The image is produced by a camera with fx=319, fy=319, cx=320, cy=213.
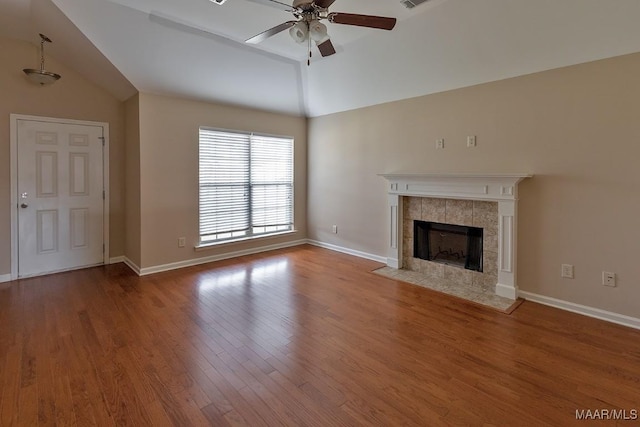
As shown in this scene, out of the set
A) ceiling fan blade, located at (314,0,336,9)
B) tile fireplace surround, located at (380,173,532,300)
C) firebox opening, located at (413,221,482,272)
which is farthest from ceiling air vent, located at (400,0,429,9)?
firebox opening, located at (413,221,482,272)

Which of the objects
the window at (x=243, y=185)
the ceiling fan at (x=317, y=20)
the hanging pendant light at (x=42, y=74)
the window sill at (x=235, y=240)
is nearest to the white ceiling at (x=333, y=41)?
the hanging pendant light at (x=42, y=74)

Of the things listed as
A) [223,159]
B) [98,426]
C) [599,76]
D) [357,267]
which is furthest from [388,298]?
[223,159]

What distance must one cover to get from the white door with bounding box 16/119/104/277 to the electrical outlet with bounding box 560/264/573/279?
6.02 metres

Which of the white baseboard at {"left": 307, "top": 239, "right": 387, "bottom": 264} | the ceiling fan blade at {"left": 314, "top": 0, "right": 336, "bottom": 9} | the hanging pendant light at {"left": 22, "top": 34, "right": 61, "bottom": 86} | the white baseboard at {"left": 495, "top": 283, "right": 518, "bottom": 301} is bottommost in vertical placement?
the white baseboard at {"left": 495, "top": 283, "right": 518, "bottom": 301}

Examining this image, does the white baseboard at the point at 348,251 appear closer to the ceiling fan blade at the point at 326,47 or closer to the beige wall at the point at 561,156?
the beige wall at the point at 561,156

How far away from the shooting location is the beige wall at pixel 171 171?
14.4 feet

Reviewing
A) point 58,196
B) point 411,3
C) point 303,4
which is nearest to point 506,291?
point 411,3

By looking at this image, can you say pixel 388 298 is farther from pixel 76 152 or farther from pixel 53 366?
pixel 76 152

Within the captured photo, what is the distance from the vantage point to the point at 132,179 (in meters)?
4.63

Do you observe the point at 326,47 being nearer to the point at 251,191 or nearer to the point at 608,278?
the point at 251,191

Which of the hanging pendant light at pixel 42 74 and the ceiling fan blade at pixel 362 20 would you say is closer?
the ceiling fan blade at pixel 362 20

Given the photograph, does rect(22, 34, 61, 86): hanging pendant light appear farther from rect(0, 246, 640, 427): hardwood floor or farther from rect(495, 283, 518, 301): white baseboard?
rect(495, 283, 518, 301): white baseboard

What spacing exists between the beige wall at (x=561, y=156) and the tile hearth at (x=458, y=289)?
360 mm

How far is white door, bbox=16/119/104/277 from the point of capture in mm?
4197
